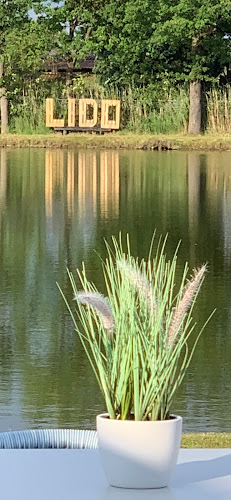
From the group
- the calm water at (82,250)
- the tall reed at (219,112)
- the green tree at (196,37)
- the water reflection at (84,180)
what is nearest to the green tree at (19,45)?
the green tree at (196,37)

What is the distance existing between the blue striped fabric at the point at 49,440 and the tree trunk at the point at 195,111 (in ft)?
93.4

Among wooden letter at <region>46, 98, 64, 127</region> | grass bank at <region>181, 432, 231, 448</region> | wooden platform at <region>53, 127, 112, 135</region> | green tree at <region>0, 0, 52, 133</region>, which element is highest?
green tree at <region>0, 0, 52, 133</region>

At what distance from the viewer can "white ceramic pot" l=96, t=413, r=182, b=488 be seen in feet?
7.89

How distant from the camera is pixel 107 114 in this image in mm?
30828

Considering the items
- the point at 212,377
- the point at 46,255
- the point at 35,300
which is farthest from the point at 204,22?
the point at 212,377

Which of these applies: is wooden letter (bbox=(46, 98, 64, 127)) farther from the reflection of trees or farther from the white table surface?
the white table surface

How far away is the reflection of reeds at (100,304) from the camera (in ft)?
8.00

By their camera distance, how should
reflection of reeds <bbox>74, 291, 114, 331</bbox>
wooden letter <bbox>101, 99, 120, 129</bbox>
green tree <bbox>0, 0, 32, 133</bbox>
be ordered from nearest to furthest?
reflection of reeds <bbox>74, 291, 114, 331</bbox> → wooden letter <bbox>101, 99, 120, 129</bbox> → green tree <bbox>0, 0, 32, 133</bbox>

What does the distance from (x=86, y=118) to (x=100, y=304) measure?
29388 millimetres

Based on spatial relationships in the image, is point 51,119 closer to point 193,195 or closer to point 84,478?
point 193,195

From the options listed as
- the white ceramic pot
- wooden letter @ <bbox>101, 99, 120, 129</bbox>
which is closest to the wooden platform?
wooden letter @ <bbox>101, 99, 120, 129</bbox>

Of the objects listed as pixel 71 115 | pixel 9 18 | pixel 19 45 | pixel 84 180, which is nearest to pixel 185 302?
pixel 84 180

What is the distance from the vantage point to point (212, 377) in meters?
6.68

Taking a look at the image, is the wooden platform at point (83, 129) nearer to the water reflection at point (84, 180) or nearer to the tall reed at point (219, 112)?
the tall reed at point (219, 112)
